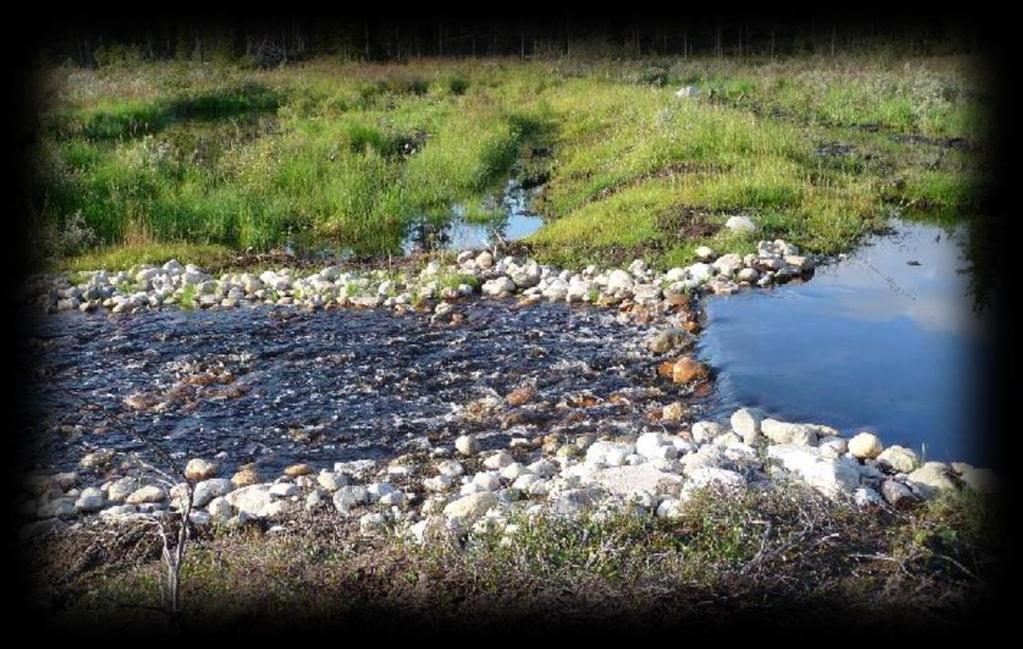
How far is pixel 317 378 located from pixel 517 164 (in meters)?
12.0

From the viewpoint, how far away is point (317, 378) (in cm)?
805

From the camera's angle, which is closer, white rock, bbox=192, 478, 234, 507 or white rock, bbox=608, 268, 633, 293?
white rock, bbox=192, 478, 234, 507

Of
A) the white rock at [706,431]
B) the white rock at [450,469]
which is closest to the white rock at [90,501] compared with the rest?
the white rock at [450,469]

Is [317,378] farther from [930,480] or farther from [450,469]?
[930,480]

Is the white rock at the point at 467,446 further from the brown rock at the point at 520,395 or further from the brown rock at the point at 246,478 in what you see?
the brown rock at the point at 246,478

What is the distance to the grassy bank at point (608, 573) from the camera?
380 cm

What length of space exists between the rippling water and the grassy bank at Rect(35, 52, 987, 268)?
2.48 m

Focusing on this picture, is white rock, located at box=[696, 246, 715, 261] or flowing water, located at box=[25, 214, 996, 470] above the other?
white rock, located at box=[696, 246, 715, 261]

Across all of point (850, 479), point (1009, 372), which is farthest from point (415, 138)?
→ point (850, 479)

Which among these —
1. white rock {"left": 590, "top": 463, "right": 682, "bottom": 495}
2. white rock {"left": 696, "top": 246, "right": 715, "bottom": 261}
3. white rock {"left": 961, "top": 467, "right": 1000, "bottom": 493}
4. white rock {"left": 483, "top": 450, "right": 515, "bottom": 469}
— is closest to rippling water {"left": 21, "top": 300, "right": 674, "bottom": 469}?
white rock {"left": 483, "top": 450, "right": 515, "bottom": 469}

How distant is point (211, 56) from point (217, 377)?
34.6 meters

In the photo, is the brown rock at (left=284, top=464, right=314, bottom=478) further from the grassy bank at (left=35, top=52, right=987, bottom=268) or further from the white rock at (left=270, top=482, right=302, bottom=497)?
the grassy bank at (left=35, top=52, right=987, bottom=268)

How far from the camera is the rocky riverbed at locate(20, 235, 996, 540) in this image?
5441 millimetres

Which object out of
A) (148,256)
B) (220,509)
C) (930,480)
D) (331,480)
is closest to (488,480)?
(331,480)
